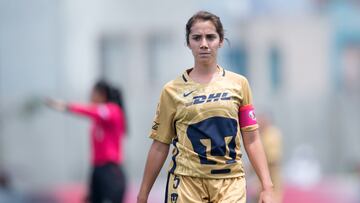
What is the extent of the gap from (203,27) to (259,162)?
963 mm

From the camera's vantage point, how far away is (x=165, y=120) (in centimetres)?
874

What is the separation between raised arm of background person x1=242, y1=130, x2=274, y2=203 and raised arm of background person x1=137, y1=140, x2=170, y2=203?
541 mm

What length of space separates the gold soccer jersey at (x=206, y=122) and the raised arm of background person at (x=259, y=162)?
0.10m

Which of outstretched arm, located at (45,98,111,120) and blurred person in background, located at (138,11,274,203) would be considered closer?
blurred person in background, located at (138,11,274,203)

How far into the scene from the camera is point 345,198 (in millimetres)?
20172

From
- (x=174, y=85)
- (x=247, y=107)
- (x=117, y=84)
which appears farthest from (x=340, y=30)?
(x=174, y=85)

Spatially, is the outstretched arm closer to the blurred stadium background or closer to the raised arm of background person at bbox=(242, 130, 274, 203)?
the raised arm of background person at bbox=(242, 130, 274, 203)

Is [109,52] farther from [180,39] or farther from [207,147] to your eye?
[207,147]

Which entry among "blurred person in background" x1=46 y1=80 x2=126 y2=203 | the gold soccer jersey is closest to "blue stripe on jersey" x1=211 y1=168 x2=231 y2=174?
the gold soccer jersey

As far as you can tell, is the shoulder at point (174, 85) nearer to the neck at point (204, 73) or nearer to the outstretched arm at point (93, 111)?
the neck at point (204, 73)

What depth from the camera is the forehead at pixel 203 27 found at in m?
8.61

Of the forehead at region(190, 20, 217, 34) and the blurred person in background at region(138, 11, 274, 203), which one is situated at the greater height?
the forehead at region(190, 20, 217, 34)

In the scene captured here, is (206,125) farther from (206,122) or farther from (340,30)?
(340,30)

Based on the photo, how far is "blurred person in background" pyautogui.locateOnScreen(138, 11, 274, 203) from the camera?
28.2ft
